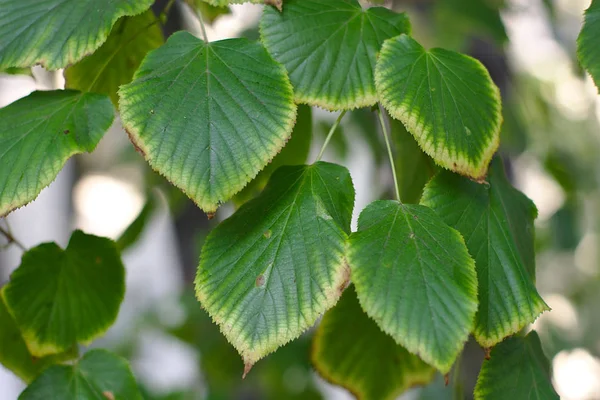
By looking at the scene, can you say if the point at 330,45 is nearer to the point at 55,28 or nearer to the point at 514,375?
the point at 55,28

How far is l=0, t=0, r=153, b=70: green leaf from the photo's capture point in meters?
0.51

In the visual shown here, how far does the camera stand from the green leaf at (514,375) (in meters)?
0.55

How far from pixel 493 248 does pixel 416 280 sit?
0.11m

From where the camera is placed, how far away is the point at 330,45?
0.52m

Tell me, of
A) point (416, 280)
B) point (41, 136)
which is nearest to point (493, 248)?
point (416, 280)

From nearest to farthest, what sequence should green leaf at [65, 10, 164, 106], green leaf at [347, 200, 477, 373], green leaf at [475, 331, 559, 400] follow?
green leaf at [347, 200, 477, 373] < green leaf at [475, 331, 559, 400] < green leaf at [65, 10, 164, 106]

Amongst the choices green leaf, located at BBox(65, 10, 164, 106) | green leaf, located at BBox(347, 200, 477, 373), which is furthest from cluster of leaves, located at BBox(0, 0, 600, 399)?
green leaf, located at BBox(65, 10, 164, 106)

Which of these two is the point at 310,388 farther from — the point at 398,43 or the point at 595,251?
the point at 595,251

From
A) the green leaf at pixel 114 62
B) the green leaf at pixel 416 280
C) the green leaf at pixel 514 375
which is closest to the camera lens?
the green leaf at pixel 416 280

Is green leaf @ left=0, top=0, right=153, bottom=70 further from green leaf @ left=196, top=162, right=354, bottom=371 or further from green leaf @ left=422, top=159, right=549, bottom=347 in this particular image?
green leaf @ left=422, top=159, right=549, bottom=347

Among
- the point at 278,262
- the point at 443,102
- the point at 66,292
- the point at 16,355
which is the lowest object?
the point at 16,355

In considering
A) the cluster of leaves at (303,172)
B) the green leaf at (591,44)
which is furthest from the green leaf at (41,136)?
the green leaf at (591,44)

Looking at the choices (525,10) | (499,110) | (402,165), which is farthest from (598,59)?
(525,10)

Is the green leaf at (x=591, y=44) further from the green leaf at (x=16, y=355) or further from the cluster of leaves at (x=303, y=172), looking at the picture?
the green leaf at (x=16, y=355)
